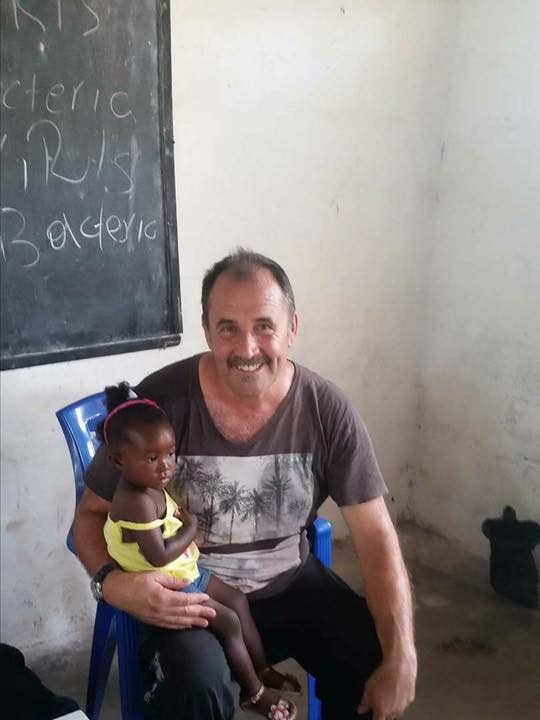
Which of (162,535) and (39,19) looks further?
(39,19)

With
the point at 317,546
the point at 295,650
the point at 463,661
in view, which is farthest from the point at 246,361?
the point at 463,661

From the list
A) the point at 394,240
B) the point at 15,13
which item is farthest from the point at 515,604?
the point at 15,13

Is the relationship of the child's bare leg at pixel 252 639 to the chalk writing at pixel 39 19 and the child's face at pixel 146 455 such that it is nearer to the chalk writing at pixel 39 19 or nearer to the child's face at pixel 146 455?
the child's face at pixel 146 455

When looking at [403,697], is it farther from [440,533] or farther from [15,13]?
[15,13]

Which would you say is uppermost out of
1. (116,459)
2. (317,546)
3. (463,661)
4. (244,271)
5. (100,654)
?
(244,271)

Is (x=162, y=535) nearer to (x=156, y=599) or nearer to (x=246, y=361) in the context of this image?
(x=156, y=599)

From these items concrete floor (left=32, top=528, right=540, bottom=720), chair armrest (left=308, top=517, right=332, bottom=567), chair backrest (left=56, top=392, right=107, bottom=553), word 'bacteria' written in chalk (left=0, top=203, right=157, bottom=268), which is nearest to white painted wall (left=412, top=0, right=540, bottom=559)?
concrete floor (left=32, top=528, right=540, bottom=720)

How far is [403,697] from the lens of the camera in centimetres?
137

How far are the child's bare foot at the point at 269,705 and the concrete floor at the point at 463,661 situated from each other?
1.85 ft

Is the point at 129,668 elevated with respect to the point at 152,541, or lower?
lower

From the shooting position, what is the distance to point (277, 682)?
4.69 feet

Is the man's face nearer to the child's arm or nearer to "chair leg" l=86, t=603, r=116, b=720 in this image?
the child's arm

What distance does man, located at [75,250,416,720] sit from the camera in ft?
4.77

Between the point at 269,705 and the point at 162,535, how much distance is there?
0.39 metres
